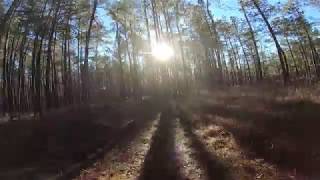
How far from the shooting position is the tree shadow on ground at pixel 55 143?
51.8 feet

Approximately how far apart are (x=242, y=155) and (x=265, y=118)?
3.72 metres

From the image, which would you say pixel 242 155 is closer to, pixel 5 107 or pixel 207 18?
pixel 5 107

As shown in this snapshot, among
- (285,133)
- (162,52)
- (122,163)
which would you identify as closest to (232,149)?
(285,133)

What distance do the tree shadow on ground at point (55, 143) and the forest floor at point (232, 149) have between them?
1.08 ft

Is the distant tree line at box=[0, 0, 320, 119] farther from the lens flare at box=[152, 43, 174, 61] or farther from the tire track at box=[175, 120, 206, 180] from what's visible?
the tire track at box=[175, 120, 206, 180]

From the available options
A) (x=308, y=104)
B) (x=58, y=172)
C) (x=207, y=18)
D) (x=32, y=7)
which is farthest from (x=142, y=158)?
(x=207, y=18)

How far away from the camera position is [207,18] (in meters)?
49.2

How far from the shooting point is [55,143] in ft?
67.5

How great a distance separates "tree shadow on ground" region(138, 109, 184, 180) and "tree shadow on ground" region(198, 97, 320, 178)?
2.39 meters

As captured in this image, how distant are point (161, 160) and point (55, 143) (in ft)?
27.0

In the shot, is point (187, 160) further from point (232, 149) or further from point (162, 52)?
point (162, 52)

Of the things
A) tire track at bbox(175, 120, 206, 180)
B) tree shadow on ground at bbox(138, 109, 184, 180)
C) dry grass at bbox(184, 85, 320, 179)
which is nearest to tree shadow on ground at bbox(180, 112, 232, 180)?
tire track at bbox(175, 120, 206, 180)

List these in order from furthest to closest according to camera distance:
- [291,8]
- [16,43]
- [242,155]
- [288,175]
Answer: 1. [291,8]
2. [16,43]
3. [242,155]
4. [288,175]

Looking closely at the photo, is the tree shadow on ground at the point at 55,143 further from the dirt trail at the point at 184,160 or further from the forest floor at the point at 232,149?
the dirt trail at the point at 184,160
